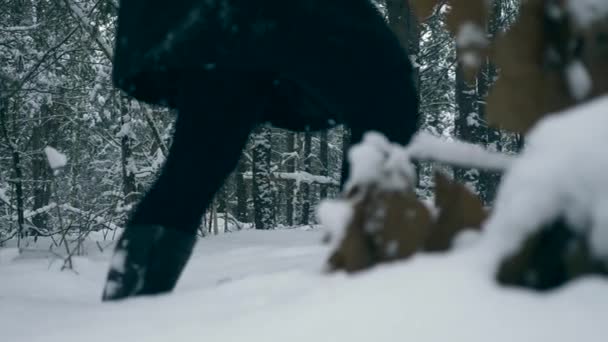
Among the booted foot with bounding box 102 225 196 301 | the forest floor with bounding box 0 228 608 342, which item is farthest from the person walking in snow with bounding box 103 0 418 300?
the forest floor with bounding box 0 228 608 342

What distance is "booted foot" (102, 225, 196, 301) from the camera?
154 cm

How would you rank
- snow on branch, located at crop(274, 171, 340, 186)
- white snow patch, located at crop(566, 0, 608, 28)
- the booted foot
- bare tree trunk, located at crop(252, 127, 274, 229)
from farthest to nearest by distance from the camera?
1. snow on branch, located at crop(274, 171, 340, 186)
2. bare tree trunk, located at crop(252, 127, 274, 229)
3. the booted foot
4. white snow patch, located at crop(566, 0, 608, 28)

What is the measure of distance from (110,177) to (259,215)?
970 centimetres

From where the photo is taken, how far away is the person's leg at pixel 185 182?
5.10ft

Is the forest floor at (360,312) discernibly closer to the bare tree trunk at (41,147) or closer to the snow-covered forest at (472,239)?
the snow-covered forest at (472,239)

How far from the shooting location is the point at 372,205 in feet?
2.86

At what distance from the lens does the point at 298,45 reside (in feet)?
5.29

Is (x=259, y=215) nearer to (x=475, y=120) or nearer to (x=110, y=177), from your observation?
(x=475, y=120)

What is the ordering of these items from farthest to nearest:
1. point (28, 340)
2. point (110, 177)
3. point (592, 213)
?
1. point (110, 177)
2. point (28, 340)
3. point (592, 213)

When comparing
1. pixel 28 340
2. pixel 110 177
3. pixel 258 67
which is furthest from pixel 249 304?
pixel 110 177

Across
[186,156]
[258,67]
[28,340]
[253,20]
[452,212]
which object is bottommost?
[28,340]

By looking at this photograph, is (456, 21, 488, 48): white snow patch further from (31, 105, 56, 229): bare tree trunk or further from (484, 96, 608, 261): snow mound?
(31, 105, 56, 229): bare tree trunk

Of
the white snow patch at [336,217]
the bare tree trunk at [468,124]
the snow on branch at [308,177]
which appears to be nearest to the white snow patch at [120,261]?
the white snow patch at [336,217]

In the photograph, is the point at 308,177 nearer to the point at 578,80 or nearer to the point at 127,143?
the point at 127,143
